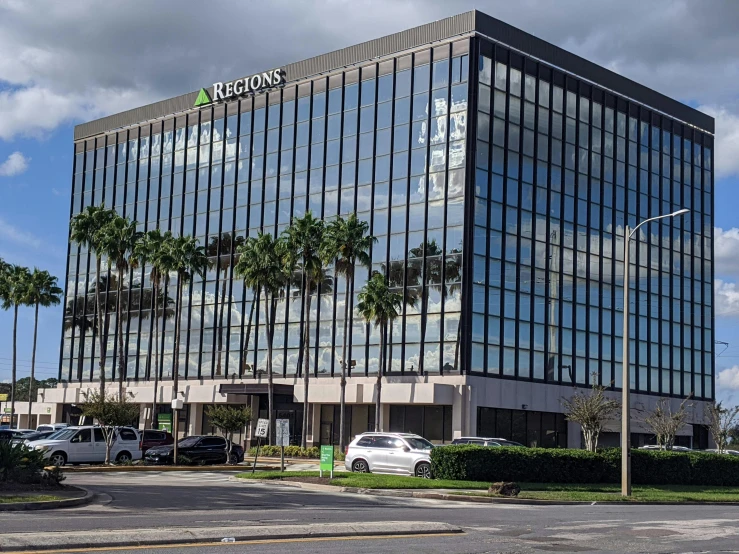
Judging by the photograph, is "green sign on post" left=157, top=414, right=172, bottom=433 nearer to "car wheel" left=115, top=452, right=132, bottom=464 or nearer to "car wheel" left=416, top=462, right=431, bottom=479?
"car wheel" left=115, top=452, right=132, bottom=464

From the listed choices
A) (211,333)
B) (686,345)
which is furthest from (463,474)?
(686,345)

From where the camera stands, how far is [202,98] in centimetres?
7819

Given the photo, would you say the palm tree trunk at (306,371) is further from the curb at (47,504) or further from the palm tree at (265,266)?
the curb at (47,504)

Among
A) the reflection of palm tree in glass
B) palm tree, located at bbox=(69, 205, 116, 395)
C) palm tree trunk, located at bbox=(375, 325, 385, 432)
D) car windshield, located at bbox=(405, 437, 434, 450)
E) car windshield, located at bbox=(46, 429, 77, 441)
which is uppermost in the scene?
palm tree, located at bbox=(69, 205, 116, 395)

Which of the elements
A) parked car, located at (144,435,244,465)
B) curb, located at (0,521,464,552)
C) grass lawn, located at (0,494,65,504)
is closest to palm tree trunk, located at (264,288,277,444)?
parked car, located at (144,435,244,465)

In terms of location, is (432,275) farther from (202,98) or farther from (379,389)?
(202,98)

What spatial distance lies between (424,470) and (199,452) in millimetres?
13594

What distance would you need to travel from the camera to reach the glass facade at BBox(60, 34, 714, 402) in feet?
204

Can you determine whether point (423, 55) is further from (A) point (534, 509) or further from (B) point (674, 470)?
(A) point (534, 509)

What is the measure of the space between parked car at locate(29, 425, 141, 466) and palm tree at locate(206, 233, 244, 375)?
101ft

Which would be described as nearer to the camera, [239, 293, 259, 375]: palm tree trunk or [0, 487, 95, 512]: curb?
[0, 487, 95, 512]: curb

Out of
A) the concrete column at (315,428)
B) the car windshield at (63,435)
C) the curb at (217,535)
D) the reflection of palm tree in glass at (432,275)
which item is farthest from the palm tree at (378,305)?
the curb at (217,535)

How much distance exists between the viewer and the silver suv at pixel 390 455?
37.8 meters

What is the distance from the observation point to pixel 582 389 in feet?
219
